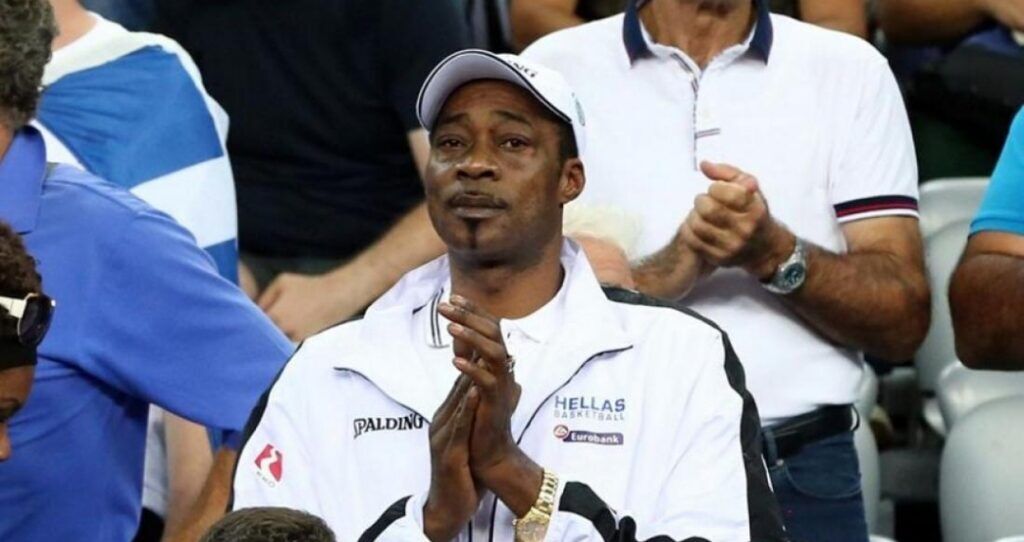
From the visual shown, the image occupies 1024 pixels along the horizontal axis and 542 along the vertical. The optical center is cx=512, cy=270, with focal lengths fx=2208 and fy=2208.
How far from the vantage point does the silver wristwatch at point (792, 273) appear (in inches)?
157

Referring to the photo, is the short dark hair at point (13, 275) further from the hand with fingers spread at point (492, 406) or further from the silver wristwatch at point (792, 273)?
the silver wristwatch at point (792, 273)

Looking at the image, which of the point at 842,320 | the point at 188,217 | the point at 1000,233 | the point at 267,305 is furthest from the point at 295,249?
the point at 1000,233

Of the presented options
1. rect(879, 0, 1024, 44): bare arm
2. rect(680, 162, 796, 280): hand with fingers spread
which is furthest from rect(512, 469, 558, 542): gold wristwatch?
rect(879, 0, 1024, 44): bare arm

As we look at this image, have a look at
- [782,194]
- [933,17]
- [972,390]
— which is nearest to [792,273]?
[782,194]

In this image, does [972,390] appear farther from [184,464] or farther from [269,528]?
[269,528]

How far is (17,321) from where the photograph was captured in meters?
2.98

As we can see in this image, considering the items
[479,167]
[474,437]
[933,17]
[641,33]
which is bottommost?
[933,17]

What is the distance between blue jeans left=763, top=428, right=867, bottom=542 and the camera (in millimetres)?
4023

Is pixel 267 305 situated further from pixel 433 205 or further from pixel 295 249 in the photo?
pixel 433 205

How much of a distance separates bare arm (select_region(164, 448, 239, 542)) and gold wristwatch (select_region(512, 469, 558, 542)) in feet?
2.05

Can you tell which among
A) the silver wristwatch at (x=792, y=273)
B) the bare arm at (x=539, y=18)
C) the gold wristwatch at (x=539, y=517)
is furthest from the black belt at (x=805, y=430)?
the bare arm at (x=539, y=18)

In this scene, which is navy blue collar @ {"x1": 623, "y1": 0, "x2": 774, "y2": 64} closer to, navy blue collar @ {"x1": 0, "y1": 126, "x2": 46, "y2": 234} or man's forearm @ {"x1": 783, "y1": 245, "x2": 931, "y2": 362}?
man's forearm @ {"x1": 783, "y1": 245, "x2": 931, "y2": 362}

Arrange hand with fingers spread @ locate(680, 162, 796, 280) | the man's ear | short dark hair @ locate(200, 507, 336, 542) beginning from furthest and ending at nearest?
hand with fingers spread @ locate(680, 162, 796, 280) < the man's ear < short dark hair @ locate(200, 507, 336, 542)

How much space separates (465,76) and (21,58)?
69 centimetres
